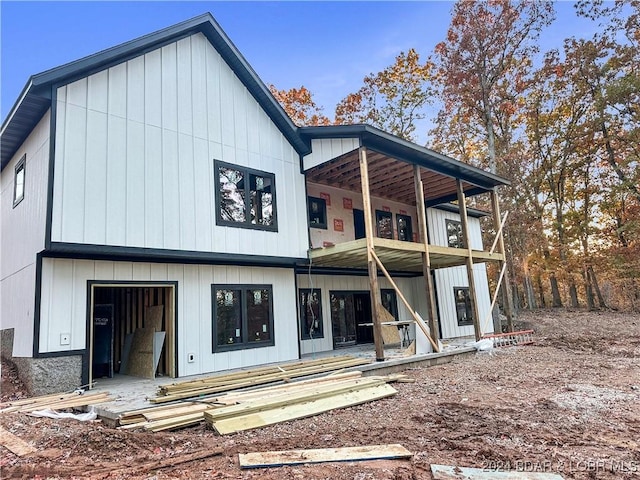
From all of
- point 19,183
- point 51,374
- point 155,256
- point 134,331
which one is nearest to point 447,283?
point 134,331

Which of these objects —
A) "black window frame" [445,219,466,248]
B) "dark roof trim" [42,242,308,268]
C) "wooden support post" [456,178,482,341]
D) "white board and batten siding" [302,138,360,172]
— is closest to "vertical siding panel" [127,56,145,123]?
"dark roof trim" [42,242,308,268]

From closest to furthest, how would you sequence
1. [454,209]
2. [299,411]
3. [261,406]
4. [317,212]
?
[261,406]
[299,411]
[317,212]
[454,209]

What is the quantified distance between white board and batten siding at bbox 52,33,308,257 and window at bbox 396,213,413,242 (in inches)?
225

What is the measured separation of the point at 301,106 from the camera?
81.5ft

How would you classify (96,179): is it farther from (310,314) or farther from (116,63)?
(310,314)

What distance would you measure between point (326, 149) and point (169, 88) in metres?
4.14

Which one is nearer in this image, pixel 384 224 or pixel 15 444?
pixel 15 444

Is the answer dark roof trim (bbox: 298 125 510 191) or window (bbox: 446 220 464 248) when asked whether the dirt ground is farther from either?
window (bbox: 446 220 464 248)

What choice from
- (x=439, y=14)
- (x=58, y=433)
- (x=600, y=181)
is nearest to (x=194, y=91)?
(x=58, y=433)

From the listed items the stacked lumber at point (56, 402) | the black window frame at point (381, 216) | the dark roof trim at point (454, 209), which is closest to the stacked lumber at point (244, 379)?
the stacked lumber at point (56, 402)

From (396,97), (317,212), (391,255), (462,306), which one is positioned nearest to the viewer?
(391,255)

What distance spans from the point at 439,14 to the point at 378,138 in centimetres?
1566

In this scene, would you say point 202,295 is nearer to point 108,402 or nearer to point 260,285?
point 260,285

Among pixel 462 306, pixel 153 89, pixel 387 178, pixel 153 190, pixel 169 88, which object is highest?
pixel 169 88
